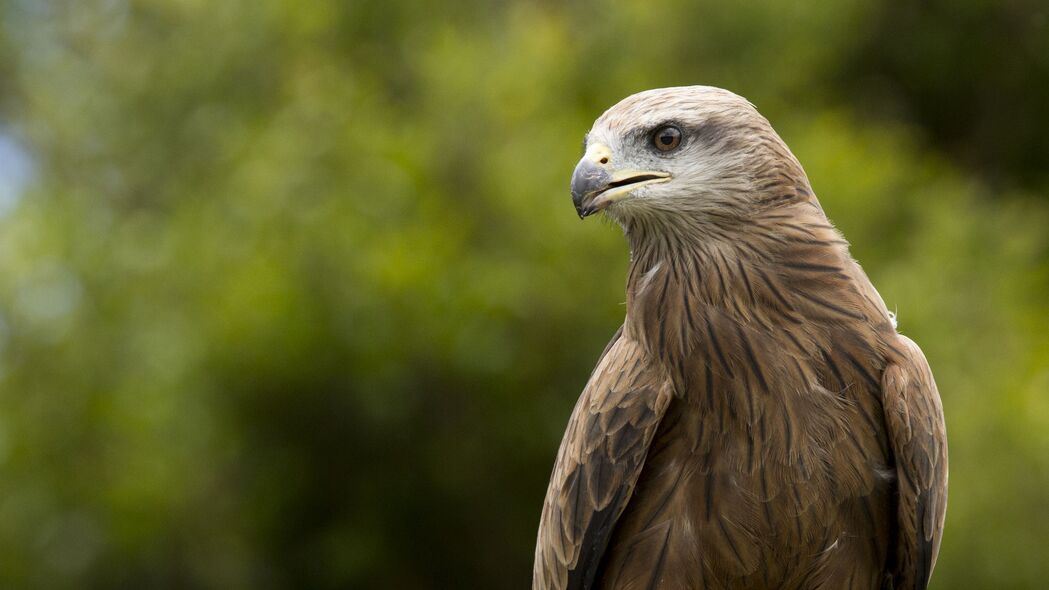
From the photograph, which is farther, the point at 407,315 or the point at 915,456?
the point at 407,315

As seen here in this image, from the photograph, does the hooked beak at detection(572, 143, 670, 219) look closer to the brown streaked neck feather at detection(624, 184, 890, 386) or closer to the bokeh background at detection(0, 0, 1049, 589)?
the brown streaked neck feather at detection(624, 184, 890, 386)

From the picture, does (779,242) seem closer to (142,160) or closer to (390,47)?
(390,47)

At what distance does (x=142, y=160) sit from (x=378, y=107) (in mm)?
3100

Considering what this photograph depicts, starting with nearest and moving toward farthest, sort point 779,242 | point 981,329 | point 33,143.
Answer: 1. point 779,242
2. point 981,329
3. point 33,143

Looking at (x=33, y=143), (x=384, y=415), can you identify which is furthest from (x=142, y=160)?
(x=384, y=415)

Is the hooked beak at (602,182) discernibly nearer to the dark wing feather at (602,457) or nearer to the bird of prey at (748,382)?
the bird of prey at (748,382)

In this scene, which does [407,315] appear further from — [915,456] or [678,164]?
[915,456]

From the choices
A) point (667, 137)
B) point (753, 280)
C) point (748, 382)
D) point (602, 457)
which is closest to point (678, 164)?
point (667, 137)

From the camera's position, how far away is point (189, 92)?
972 centimetres

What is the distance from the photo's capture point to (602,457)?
3047 millimetres

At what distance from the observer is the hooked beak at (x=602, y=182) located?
9.46 ft

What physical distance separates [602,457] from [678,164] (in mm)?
746

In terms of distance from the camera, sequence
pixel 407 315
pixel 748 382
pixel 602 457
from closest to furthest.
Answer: pixel 748 382
pixel 602 457
pixel 407 315

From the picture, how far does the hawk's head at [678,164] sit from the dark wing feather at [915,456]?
545 millimetres
